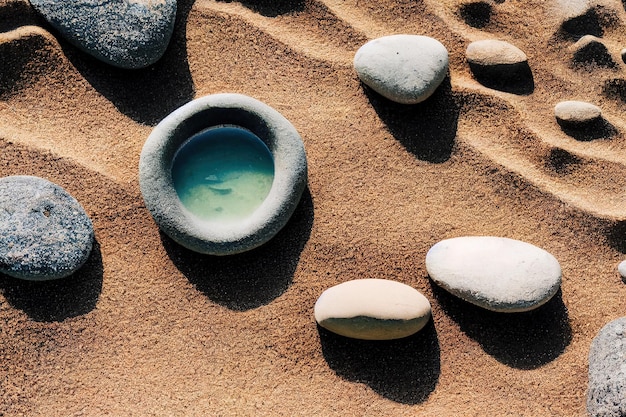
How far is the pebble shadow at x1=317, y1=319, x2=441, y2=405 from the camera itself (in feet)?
7.74

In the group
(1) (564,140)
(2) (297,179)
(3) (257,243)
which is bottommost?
(3) (257,243)

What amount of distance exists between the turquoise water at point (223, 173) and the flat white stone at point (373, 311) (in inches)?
18.6

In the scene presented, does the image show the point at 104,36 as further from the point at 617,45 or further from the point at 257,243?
the point at 617,45

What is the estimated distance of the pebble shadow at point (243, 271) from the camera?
242 centimetres

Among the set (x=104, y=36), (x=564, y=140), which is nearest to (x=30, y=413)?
(x=104, y=36)

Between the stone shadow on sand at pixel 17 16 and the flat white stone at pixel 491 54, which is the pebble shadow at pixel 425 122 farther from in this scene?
the stone shadow on sand at pixel 17 16

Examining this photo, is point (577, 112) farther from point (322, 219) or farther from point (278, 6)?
point (278, 6)

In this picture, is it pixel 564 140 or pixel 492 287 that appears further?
pixel 564 140

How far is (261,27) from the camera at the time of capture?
Result: 264 cm

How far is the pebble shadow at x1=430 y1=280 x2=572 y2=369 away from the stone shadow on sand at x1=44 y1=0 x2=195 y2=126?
1.31m

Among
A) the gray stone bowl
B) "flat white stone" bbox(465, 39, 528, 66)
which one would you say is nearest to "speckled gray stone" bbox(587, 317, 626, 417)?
"flat white stone" bbox(465, 39, 528, 66)

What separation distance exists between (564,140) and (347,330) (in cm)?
118

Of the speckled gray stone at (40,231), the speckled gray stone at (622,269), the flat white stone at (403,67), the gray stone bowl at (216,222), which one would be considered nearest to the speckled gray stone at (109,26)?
the gray stone bowl at (216,222)

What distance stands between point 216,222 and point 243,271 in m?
0.21
